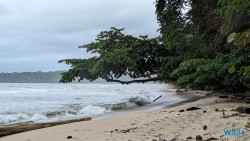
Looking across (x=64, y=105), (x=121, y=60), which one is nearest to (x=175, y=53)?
(x=121, y=60)

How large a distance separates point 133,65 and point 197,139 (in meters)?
10.5

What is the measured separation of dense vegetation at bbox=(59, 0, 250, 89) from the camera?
12.0m

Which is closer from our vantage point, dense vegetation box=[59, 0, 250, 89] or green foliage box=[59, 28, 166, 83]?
dense vegetation box=[59, 0, 250, 89]

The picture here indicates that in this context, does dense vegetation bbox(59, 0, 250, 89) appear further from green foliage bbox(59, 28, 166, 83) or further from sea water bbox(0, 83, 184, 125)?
sea water bbox(0, 83, 184, 125)

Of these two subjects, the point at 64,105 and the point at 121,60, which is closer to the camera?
the point at 121,60

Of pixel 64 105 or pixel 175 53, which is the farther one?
pixel 64 105

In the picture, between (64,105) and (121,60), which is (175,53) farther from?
(64,105)

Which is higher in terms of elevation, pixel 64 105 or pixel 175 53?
pixel 175 53

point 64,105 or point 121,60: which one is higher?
point 121,60

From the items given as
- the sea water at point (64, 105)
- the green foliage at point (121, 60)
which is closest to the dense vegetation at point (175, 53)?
the green foliage at point (121, 60)

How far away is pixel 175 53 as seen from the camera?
1639 centimetres

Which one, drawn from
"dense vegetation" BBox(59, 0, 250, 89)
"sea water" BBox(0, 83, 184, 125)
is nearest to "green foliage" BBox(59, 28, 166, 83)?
"dense vegetation" BBox(59, 0, 250, 89)

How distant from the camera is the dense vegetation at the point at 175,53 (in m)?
12.0

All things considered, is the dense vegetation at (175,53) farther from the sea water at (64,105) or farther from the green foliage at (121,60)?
the sea water at (64,105)
